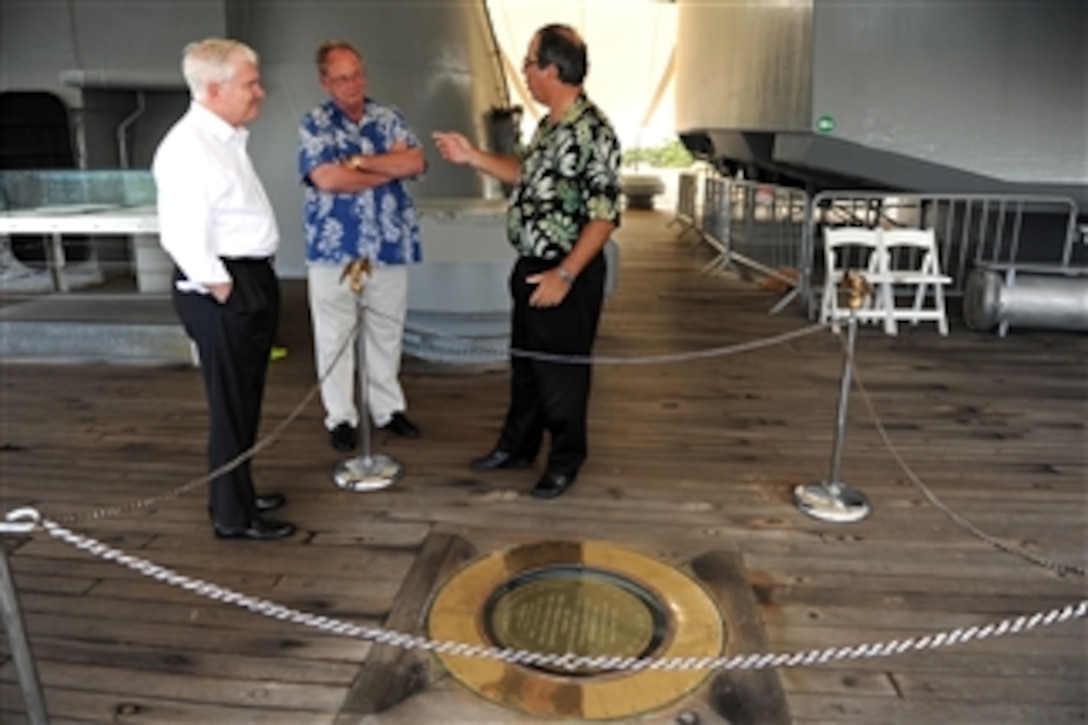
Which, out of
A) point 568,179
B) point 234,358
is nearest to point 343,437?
point 234,358

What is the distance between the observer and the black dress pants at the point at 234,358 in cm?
280

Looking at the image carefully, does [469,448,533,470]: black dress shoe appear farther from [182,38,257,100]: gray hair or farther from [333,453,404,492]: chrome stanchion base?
[182,38,257,100]: gray hair

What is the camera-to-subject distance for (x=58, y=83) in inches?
300

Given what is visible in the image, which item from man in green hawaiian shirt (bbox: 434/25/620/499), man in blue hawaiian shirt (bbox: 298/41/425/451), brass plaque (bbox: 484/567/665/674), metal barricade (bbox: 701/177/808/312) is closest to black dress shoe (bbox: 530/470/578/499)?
man in green hawaiian shirt (bbox: 434/25/620/499)

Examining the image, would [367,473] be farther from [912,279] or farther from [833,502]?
[912,279]

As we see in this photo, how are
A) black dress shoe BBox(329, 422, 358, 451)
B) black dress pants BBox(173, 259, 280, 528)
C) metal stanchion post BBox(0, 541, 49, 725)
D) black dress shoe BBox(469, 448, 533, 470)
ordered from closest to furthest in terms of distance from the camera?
metal stanchion post BBox(0, 541, 49, 725)
black dress pants BBox(173, 259, 280, 528)
black dress shoe BBox(469, 448, 533, 470)
black dress shoe BBox(329, 422, 358, 451)

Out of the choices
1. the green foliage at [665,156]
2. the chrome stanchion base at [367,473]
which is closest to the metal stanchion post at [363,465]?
the chrome stanchion base at [367,473]

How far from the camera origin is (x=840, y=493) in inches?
138

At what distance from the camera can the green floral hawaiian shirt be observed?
3.06 meters

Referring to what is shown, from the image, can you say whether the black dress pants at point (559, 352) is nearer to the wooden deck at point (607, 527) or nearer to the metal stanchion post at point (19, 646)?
the wooden deck at point (607, 527)

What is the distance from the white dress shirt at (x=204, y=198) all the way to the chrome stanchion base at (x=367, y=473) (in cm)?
124

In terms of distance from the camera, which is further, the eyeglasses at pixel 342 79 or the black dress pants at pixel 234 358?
the eyeglasses at pixel 342 79

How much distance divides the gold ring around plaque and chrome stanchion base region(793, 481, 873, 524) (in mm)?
834

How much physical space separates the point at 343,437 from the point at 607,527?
5.02 ft
